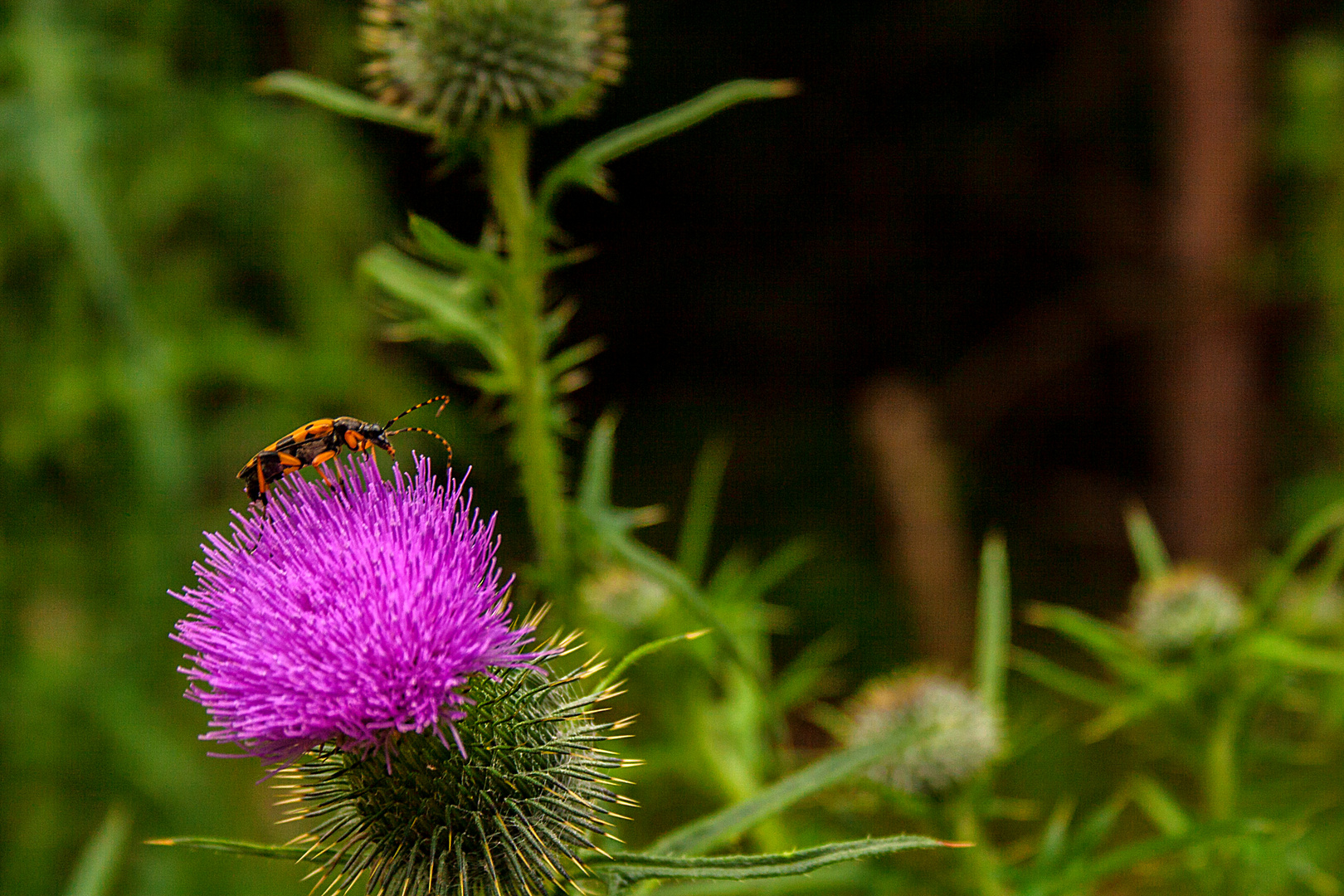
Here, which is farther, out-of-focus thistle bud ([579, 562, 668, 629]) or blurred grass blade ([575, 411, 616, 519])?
out-of-focus thistle bud ([579, 562, 668, 629])

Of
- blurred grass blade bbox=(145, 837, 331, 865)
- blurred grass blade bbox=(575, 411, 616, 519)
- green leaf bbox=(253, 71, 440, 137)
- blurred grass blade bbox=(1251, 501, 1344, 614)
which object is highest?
green leaf bbox=(253, 71, 440, 137)

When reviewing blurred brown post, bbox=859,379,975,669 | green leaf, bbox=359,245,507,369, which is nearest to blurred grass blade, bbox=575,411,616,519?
green leaf, bbox=359,245,507,369

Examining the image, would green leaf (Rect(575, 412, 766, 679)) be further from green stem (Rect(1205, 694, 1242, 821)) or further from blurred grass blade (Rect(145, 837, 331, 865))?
green stem (Rect(1205, 694, 1242, 821))

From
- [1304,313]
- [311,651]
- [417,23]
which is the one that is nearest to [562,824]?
[311,651]

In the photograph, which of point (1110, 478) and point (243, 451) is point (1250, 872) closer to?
point (243, 451)

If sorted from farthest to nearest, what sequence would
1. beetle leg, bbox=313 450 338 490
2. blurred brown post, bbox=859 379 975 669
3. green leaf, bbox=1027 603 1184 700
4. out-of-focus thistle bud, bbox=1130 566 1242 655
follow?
blurred brown post, bbox=859 379 975 669, out-of-focus thistle bud, bbox=1130 566 1242 655, green leaf, bbox=1027 603 1184 700, beetle leg, bbox=313 450 338 490

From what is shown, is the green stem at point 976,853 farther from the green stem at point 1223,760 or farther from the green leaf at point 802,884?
the green stem at point 1223,760

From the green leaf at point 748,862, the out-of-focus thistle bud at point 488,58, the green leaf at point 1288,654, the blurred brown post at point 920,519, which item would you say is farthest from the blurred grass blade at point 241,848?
the blurred brown post at point 920,519

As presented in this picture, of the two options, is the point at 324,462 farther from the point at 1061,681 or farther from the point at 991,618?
the point at 1061,681
